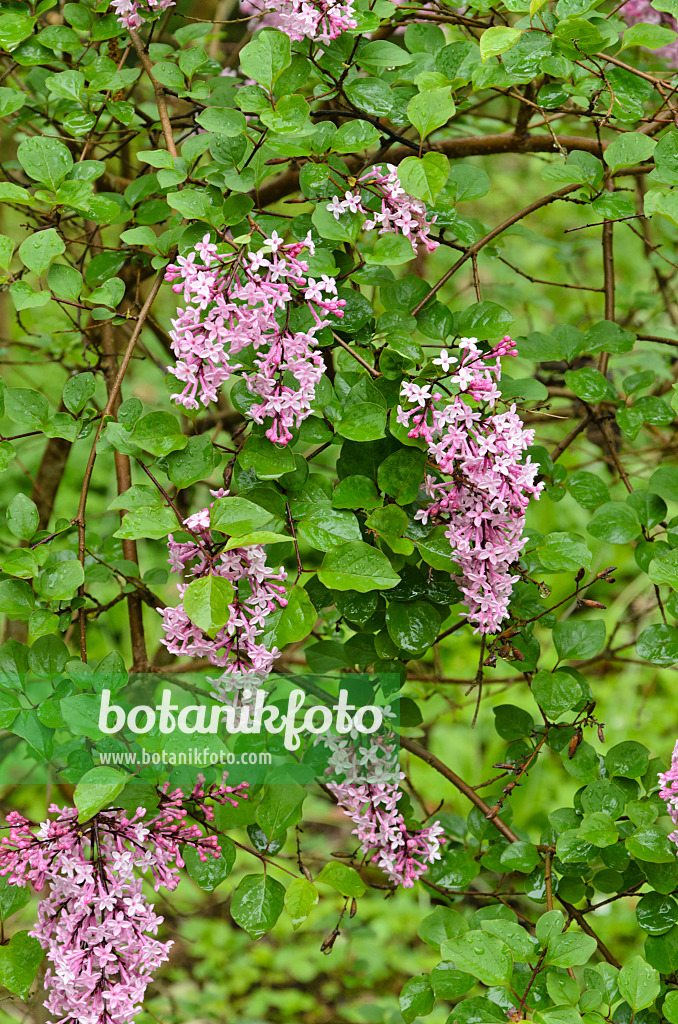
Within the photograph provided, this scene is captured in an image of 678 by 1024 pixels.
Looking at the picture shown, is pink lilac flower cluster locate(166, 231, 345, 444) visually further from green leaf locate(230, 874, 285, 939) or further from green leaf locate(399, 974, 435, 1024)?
green leaf locate(399, 974, 435, 1024)

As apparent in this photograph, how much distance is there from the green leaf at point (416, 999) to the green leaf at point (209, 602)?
43cm

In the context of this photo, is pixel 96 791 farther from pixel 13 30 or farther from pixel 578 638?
pixel 13 30

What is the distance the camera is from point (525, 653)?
888mm

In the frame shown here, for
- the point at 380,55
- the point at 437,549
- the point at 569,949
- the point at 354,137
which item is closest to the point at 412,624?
the point at 437,549

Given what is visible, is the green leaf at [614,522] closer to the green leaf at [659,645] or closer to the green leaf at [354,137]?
the green leaf at [659,645]

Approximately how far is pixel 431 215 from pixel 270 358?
28cm

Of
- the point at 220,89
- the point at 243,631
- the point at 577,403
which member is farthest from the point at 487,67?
the point at 577,403

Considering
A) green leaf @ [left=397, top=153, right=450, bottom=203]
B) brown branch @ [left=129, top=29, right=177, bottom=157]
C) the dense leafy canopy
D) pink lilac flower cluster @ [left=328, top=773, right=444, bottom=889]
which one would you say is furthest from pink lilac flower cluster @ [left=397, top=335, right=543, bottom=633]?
brown branch @ [left=129, top=29, right=177, bottom=157]

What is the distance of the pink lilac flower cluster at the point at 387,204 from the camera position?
0.76 m

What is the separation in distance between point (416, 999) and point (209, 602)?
0.45 m

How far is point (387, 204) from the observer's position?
79cm

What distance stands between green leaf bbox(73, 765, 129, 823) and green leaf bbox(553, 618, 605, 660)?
0.46 meters

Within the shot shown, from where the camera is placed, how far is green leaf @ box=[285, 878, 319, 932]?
747 millimetres

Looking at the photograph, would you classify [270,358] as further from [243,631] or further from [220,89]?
[220,89]
